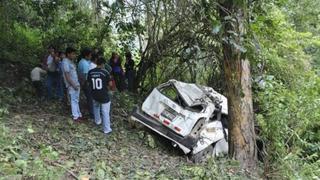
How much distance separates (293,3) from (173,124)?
11273 mm

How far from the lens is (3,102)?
33.2 feet

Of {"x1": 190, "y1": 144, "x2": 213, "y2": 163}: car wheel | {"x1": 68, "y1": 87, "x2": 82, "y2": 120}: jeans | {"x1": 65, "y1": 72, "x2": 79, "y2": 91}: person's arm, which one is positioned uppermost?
{"x1": 65, "y1": 72, "x2": 79, "y2": 91}: person's arm

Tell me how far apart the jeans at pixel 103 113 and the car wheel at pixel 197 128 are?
172 cm

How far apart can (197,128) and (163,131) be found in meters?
0.71

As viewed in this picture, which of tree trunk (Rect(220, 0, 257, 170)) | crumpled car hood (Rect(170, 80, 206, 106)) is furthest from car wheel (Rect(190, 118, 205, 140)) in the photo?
tree trunk (Rect(220, 0, 257, 170))

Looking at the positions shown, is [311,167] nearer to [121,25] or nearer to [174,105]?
[174,105]

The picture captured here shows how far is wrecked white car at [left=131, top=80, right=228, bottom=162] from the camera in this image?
9.41 metres

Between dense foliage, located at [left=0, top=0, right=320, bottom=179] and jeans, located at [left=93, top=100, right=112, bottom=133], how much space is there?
1990 mm

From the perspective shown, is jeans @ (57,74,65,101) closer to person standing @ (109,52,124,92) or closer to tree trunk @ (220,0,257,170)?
person standing @ (109,52,124,92)

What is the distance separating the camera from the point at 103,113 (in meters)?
9.30

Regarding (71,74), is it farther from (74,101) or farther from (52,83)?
(52,83)

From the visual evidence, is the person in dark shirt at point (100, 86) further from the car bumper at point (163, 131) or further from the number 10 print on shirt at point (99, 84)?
the car bumper at point (163, 131)

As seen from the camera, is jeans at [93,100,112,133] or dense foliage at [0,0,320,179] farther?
jeans at [93,100,112,133]


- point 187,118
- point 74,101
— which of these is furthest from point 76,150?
point 187,118
